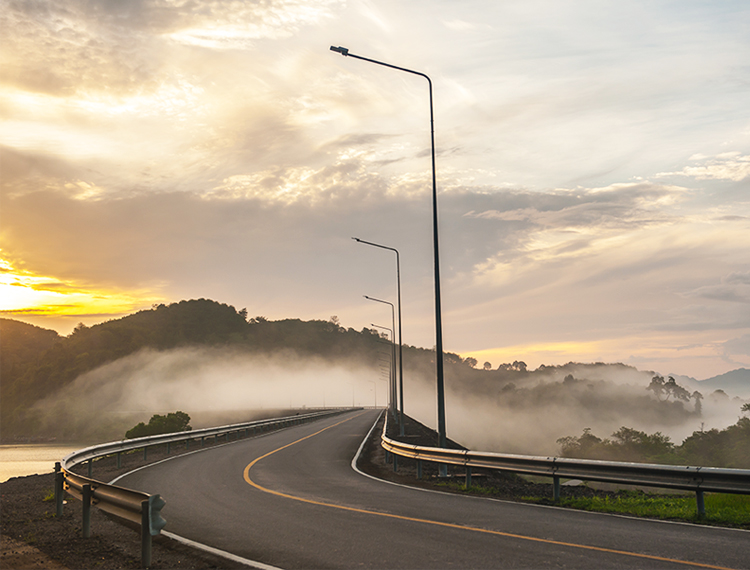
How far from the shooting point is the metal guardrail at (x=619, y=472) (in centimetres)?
1027

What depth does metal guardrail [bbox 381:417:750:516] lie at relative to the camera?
1027 centimetres

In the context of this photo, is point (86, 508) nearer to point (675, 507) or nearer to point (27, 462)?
point (675, 507)

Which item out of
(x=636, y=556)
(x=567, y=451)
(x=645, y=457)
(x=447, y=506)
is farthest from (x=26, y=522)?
(x=567, y=451)

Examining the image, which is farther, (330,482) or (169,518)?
(330,482)

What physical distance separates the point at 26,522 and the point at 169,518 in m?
2.39

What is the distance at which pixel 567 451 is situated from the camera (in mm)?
111688

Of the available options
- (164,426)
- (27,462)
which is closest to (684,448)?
(164,426)

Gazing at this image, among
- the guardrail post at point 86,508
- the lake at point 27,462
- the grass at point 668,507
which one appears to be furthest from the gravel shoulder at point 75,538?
the lake at point 27,462

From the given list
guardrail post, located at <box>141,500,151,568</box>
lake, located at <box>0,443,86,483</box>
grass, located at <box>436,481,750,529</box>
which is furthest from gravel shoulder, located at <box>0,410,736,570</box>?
lake, located at <box>0,443,86,483</box>

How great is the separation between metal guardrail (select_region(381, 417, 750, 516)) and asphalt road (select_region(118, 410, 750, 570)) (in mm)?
930

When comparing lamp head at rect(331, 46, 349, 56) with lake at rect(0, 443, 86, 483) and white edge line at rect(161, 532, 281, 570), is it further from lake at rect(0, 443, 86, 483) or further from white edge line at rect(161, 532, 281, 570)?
lake at rect(0, 443, 86, 483)

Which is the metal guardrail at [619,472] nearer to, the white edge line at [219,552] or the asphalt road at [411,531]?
the asphalt road at [411,531]

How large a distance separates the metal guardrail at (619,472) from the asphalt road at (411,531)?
3.05 feet

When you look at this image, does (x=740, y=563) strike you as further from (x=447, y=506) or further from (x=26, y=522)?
(x=26, y=522)
